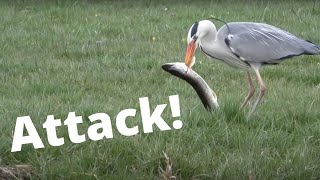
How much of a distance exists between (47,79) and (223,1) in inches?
291

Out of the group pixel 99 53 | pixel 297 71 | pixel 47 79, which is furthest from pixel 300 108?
pixel 99 53

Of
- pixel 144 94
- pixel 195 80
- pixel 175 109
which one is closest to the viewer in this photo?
pixel 195 80

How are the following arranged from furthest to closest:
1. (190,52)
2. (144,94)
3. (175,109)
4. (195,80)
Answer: (144,94) < (175,109) < (195,80) < (190,52)

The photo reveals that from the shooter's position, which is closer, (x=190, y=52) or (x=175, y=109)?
(x=190, y=52)

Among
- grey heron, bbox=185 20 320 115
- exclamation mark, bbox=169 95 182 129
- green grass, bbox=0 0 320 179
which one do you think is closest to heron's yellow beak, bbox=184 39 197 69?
grey heron, bbox=185 20 320 115

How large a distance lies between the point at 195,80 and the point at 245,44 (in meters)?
0.50

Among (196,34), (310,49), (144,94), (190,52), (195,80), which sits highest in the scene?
(196,34)

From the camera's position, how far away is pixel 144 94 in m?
6.47

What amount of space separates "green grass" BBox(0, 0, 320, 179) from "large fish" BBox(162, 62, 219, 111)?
0.13 meters

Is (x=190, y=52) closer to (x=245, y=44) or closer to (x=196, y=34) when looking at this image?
(x=196, y=34)

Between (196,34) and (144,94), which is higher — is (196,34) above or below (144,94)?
above

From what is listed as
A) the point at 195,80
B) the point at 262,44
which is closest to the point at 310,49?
the point at 262,44

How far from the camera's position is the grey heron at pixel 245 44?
4.94m

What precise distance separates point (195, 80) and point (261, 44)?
0.64m
